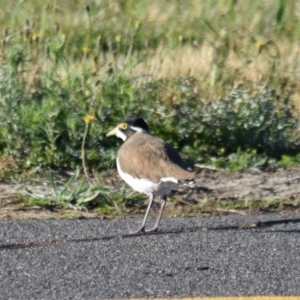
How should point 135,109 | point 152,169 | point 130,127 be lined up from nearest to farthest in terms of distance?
point 152,169, point 130,127, point 135,109

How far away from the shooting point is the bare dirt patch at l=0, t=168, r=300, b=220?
816 centimetres

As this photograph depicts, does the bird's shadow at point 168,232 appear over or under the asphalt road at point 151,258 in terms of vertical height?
under

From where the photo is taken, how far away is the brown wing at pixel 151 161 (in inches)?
299

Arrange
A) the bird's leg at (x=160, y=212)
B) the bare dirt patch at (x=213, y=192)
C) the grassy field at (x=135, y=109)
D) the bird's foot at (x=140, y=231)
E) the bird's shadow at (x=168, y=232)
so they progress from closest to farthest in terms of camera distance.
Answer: the bird's shadow at (x=168, y=232) < the bird's foot at (x=140, y=231) < the bird's leg at (x=160, y=212) < the bare dirt patch at (x=213, y=192) < the grassy field at (x=135, y=109)

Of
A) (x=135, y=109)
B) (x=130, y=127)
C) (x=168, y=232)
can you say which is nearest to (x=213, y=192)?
(x=130, y=127)

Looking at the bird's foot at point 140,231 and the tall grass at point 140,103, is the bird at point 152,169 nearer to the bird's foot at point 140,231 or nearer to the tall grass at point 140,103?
the bird's foot at point 140,231

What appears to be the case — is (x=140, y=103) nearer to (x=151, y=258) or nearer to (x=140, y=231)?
(x=140, y=231)

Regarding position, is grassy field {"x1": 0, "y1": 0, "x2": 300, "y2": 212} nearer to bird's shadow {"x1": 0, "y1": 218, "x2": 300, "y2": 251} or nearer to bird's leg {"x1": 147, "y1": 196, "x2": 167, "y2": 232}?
bird's leg {"x1": 147, "y1": 196, "x2": 167, "y2": 232}

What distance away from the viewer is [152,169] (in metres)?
7.67

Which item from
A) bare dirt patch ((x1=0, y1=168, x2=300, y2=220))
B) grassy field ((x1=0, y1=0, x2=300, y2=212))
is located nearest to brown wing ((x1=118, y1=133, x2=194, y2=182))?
bare dirt patch ((x1=0, y1=168, x2=300, y2=220))

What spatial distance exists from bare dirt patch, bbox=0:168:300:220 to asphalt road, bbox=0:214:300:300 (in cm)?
32

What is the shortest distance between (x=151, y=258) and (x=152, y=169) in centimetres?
94

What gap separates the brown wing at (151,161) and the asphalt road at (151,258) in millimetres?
362

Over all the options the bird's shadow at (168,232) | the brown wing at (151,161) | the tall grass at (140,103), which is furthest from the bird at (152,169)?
the tall grass at (140,103)
